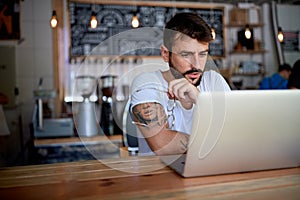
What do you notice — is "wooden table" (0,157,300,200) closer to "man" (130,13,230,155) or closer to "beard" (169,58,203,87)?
"man" (130,13,230,155)

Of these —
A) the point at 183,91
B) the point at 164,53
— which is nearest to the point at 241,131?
the point at 183,91

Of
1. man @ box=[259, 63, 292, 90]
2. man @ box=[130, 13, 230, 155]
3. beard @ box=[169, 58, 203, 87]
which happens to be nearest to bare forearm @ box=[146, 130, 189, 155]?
man @ box=[130, 13, 230, 155]

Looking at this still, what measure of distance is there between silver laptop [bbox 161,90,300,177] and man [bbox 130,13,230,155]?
16 centimetres

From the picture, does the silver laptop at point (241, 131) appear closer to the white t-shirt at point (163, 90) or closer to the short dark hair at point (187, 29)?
the white t-shirt at point (163, 90)

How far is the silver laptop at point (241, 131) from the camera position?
24.9 inches

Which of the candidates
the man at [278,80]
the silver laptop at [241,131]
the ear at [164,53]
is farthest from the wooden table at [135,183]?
the man at [278,80]

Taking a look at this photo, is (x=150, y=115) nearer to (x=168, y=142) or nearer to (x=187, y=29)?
(x=168, y=142)

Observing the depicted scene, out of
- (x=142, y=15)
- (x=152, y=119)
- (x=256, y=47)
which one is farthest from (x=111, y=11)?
(x=152, y=119)

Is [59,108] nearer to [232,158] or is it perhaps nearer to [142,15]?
[142,15]

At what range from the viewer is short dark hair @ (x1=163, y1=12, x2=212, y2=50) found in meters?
0.99

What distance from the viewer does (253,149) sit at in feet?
2.28

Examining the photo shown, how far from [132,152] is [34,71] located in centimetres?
322

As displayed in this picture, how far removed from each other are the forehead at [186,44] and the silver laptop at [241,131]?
347mm

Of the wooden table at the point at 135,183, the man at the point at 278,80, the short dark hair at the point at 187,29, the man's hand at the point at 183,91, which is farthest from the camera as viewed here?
the man at the point at 278,80
